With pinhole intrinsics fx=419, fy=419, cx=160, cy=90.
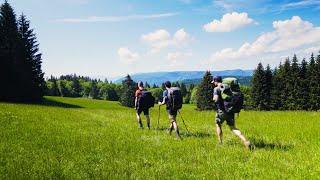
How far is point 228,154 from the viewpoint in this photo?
13.6 m

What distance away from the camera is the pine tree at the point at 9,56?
56.5m

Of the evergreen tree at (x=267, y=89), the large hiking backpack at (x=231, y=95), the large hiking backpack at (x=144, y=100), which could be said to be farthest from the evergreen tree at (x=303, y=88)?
the large hiking backpack at (x=231, y=95)

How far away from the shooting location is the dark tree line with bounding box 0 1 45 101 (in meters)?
57.0

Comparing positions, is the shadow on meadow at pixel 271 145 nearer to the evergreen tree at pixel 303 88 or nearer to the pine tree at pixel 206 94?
the evergreen tree at pixel 303 88

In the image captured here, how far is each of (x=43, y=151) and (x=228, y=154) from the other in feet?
19.5

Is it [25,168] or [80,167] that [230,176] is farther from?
[25,168]

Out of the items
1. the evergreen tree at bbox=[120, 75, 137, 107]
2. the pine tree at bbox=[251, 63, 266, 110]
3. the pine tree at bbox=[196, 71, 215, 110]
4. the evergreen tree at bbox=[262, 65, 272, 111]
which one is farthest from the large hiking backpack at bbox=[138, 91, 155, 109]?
the evergreen tree at bbox=[120, 75, 137, 107]

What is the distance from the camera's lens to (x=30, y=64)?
67688mm

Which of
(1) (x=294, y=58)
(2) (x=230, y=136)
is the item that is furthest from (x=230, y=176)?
(1) (x=294, y=58)

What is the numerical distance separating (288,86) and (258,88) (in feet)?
25.8

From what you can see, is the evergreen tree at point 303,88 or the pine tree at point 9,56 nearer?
the pine tree at point 9,56

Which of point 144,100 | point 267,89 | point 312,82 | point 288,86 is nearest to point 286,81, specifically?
point 288,86

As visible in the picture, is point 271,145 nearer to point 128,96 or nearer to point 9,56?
point 9,56

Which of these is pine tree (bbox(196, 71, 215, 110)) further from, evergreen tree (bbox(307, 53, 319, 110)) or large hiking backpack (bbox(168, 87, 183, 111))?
large hiking backpack (bbox(168, 87, 183, 111))
